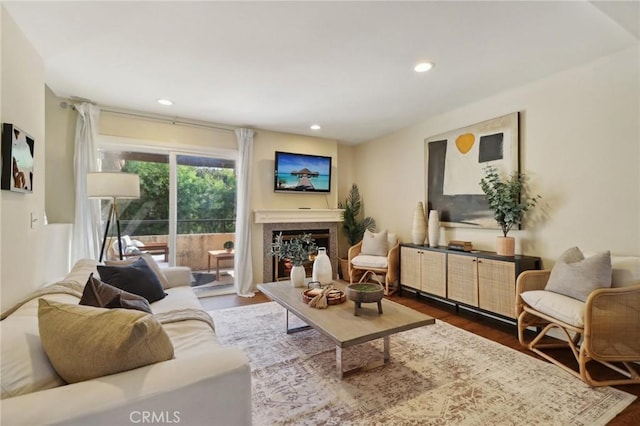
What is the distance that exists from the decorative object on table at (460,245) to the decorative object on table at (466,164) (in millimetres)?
260

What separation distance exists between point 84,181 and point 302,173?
2.91m

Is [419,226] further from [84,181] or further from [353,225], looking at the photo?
[84,181]

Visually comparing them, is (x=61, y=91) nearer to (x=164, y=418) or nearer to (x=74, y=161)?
(x=74, y=161)

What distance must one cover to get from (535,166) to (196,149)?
13.9ft

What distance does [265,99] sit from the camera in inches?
131

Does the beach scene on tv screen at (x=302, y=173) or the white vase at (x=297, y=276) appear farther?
the beach scene on tv screen at (x=302, y=173)

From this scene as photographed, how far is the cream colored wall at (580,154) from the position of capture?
235cm

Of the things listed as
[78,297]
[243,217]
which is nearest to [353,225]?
[243,217]

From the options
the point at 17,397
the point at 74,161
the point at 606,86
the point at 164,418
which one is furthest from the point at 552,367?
the point at 74,161

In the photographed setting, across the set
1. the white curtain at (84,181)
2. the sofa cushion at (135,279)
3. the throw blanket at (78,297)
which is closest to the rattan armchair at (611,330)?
the throw blanket at (78,297)

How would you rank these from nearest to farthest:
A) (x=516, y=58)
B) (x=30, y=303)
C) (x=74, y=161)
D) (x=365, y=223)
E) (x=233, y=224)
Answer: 1. (x=30, y=303)
2. (x=516, y=58)
3. (x=74, y=161)
4. (x=233, y=224)
5. (x=365, y=223)

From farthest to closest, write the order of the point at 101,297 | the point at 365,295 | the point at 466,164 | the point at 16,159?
the point at 466,164
the point at 365,295
the point at 16,159
the point at 101,297

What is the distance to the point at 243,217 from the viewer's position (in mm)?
4340

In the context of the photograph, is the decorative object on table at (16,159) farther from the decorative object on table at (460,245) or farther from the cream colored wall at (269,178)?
the decorative object on table at (460,245)
